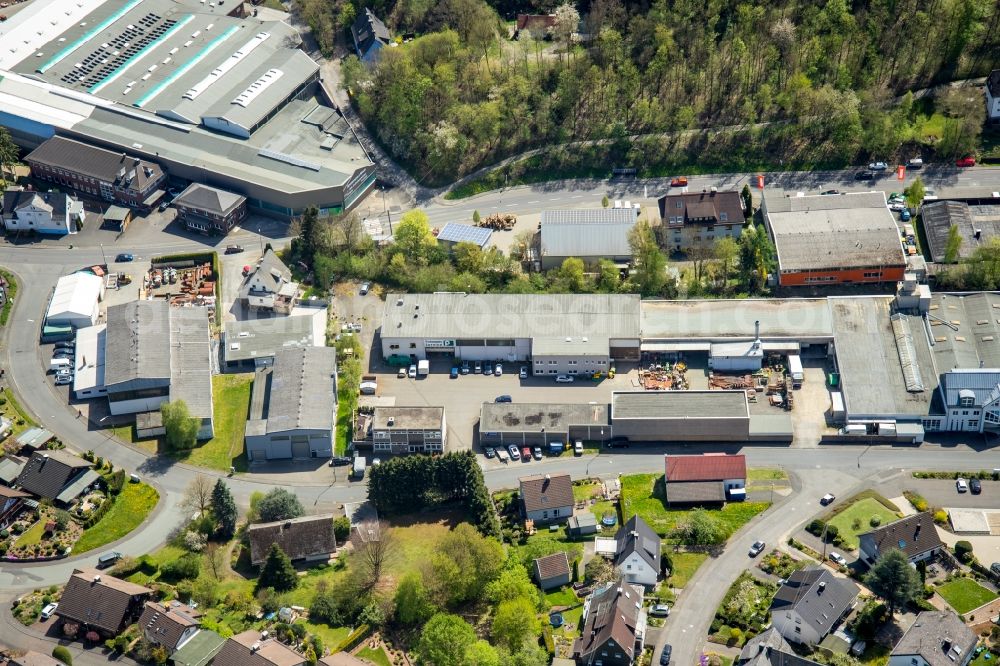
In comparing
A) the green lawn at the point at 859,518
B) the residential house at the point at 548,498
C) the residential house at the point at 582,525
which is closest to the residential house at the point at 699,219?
the green lawn at the point at 859,518

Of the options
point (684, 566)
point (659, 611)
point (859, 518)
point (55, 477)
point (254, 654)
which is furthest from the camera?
point (55, 477)

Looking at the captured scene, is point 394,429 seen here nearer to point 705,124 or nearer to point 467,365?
point 467,365

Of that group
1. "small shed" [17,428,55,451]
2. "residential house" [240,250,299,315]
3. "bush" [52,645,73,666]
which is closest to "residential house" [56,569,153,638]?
"bush" [52,645,73,666]

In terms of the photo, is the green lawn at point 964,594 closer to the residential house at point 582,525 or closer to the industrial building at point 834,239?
the residential house at point 582,525

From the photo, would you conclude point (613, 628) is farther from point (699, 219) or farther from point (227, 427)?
point (699, 219)

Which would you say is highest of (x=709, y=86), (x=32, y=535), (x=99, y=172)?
(x=709, y=86)

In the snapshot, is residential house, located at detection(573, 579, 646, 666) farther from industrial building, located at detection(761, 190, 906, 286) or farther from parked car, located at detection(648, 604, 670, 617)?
industrial building, located at detection(761, 190, 906, 286)

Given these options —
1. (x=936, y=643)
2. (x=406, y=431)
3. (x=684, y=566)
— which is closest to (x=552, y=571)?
(x=684, y=566)
